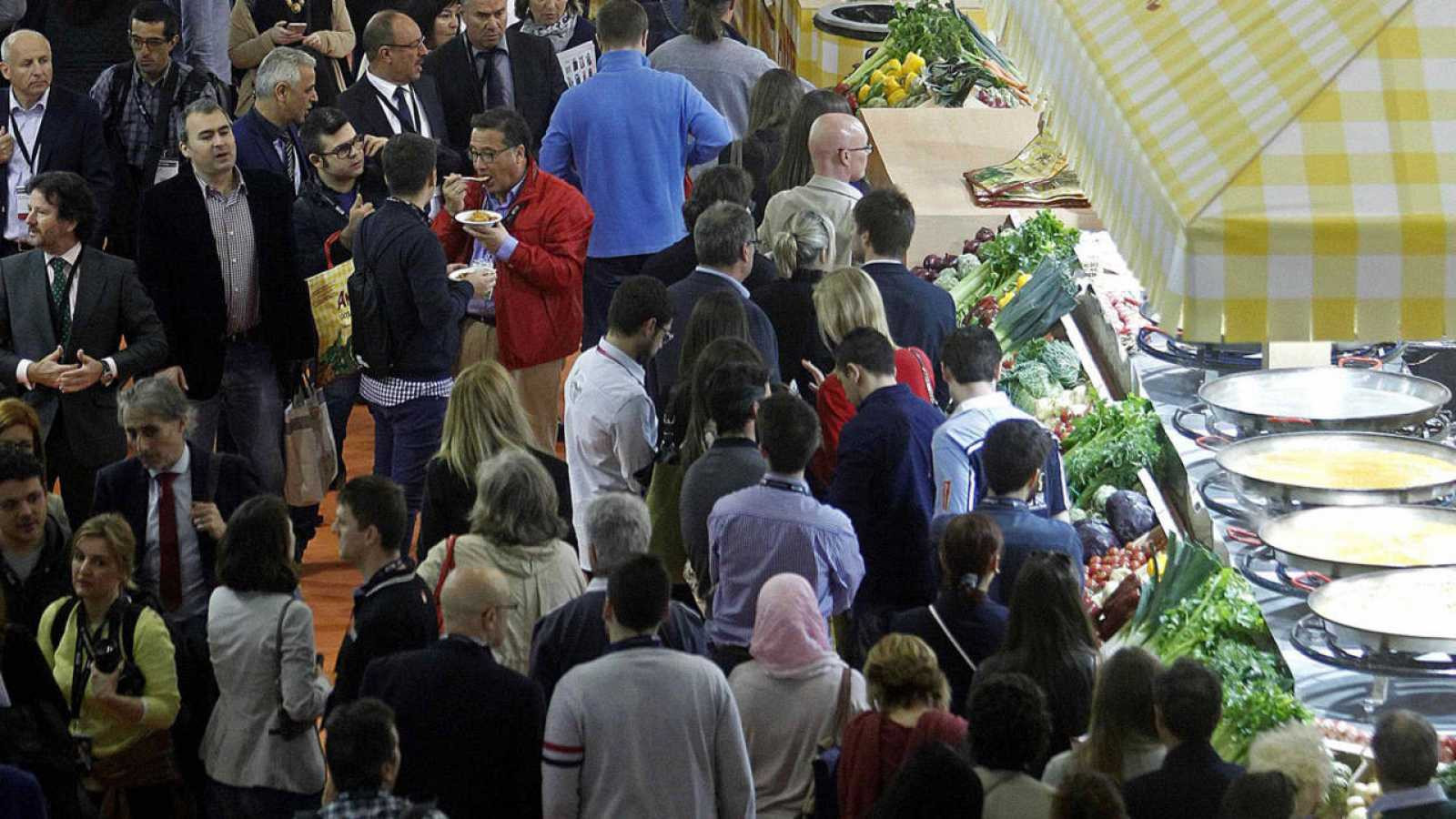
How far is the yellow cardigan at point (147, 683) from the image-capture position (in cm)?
494

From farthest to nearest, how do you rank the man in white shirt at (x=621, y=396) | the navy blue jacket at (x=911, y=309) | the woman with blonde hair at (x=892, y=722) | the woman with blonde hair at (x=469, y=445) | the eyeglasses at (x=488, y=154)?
the eyeglasses at (x=488, y=154), the navy blue jacket at (x=911, y=309), the man in white shirt at (x=621, y=396), the woman with blonde hair at (x=469, y=445), the woman with blonde hair at (x=892, y=722)

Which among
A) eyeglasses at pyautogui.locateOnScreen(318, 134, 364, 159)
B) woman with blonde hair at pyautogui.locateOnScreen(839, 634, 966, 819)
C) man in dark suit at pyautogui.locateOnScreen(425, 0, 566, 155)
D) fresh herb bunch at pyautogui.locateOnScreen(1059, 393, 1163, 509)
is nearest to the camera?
woman with blonde hair at pyautogui.locateOnScreen(839, 634, 966, 819)

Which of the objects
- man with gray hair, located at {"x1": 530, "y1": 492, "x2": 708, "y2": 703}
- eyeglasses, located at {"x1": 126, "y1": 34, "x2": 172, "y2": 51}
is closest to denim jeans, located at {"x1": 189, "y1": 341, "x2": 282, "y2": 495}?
eyeglasses, located at {"x1": 126, "y1": 34, "x2": 172, "y2": 51}

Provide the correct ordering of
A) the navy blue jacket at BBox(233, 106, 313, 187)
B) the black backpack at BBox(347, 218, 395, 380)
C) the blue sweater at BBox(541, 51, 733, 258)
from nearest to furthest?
the black backpack at BBox(347, 218, 395, 380), the navy blue jacket at BBox(233, 106, 313, 187), the blue sweater at BBox(541, 51, 733, 258)

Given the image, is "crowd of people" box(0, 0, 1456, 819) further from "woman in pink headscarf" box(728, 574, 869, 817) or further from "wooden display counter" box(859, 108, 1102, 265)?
"wooden display counter" box(859, 108, 1102, 265)

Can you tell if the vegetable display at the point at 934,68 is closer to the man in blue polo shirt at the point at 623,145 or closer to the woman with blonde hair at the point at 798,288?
the man in blue polo shirt at the point at 623,145

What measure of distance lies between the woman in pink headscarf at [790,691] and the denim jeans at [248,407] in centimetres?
298

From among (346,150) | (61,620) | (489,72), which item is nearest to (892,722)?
(61,620)

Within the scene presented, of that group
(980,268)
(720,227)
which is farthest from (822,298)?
(980,268)

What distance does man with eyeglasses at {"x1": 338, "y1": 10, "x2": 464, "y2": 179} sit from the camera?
26.9ft

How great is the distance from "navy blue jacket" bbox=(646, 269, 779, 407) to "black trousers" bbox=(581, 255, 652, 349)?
150 centimetres

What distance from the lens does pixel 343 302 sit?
7.15m

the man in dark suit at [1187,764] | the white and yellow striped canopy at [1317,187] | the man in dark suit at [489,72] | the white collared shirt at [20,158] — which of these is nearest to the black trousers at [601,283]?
the man in dark suit at [489,72]

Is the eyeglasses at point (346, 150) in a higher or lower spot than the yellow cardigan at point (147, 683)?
higher
